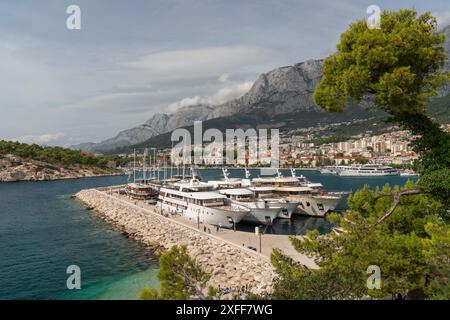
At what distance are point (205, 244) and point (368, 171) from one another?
372 ft

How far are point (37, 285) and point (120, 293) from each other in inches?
261

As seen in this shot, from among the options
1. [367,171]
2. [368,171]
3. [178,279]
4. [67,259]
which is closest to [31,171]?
[67,259]

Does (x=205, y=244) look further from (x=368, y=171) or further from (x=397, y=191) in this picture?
(x=368, y=171)

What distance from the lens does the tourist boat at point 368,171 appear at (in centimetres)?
12926

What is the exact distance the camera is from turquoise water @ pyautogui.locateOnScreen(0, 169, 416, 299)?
24.5 metres

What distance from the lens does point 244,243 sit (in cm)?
3059

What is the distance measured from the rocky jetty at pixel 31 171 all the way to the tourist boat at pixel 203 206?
325ft

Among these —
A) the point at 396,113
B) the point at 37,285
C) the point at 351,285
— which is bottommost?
the point at 37,285

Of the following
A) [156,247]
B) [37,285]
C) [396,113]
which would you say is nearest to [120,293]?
[37,285]

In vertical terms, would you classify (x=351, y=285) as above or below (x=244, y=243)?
above

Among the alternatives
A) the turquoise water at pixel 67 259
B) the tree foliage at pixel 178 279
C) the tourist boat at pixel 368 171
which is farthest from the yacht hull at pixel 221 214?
the tourist boat at pixel 368 171

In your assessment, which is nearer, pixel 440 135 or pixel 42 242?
pixel 440 135
